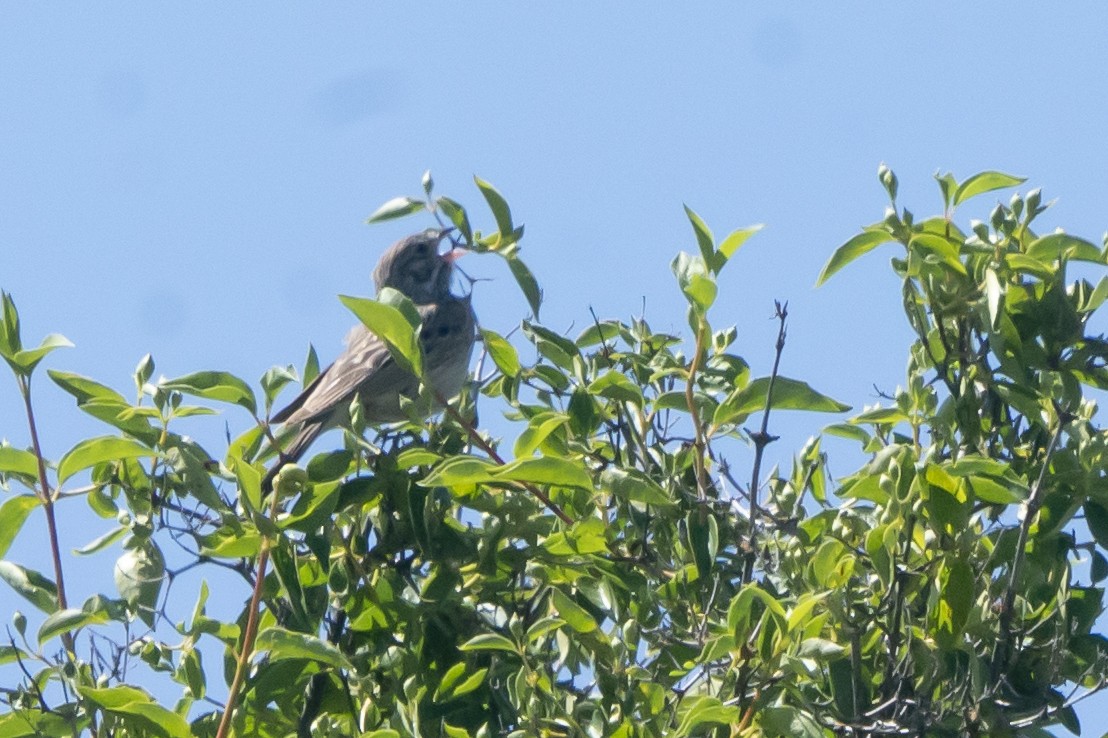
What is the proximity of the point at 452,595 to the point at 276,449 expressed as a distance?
2.01ft

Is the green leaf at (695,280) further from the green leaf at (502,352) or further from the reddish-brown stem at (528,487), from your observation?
the reddish-brown stem at (528,487)

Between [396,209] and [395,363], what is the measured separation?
2.43 metres

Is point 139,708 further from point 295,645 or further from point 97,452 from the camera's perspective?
point 97,452

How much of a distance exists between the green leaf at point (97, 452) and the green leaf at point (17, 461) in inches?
5.2

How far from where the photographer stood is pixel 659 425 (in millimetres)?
4113

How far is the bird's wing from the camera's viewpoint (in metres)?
7.06

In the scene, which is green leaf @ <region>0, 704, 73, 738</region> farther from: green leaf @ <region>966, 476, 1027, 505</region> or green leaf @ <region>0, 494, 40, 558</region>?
green leaf @ <region>966, 476, 1027, 505</region>

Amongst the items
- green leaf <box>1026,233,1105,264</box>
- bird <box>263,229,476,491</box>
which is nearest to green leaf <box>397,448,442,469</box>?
green leaf <box>1026,233,1105,264</box>

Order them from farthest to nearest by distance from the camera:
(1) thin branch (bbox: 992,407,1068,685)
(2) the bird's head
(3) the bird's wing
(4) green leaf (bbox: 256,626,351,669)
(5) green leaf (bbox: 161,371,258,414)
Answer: (2) the bird's head, (3) the bird's wing, (5) green leaf (bbox: 161,371,258,414), (1) thin branch (bbox: 992,407,1068,685), (4) green leaf (bbox: 256,626,351,669)

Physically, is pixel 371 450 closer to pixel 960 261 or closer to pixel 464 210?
pixel 464 210

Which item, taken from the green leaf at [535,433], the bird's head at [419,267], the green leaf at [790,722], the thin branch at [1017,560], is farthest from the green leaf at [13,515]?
the bird's head at [419,267]

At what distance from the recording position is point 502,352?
391 centimetres

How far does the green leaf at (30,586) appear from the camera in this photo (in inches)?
140

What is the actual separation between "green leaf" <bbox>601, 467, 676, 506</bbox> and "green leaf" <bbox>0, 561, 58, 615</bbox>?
55.7 inches
